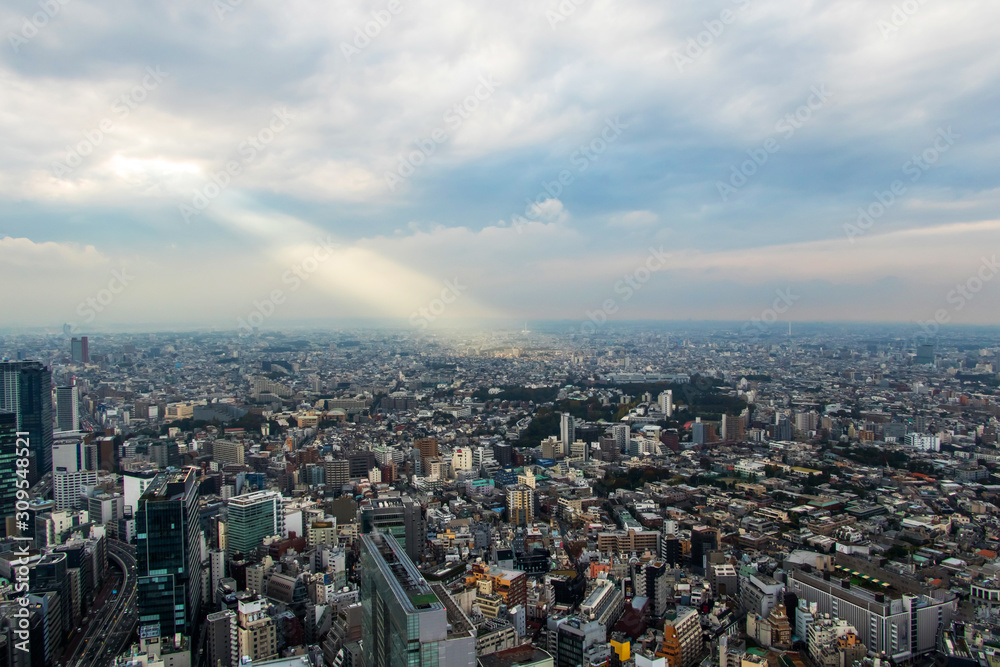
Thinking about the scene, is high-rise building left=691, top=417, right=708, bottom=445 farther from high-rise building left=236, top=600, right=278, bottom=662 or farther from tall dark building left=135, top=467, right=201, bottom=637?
tall dark building left=135, top=467, right=201, bottom=637

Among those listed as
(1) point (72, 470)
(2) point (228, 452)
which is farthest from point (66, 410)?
(2) point (228, 452)

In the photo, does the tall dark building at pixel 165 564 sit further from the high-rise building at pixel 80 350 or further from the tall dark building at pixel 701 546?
the high-rise building at pixel 80 350

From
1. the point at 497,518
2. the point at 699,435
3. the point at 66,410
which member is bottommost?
the point at 497,518

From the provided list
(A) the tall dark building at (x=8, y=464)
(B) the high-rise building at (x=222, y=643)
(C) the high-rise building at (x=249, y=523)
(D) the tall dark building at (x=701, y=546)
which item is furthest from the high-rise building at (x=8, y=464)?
(D) the tall dark building at (x=701, y=546)

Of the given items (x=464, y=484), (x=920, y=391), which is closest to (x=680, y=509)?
(x=464, y=484)

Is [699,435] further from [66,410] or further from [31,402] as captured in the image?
→ [66,410]

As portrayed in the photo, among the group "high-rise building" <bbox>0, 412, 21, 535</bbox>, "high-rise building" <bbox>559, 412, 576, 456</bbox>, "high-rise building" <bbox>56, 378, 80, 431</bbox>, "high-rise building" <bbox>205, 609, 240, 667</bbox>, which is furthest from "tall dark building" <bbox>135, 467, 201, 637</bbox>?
"high-rise building" <bbox>559, 412, 576, 456</bbox>
